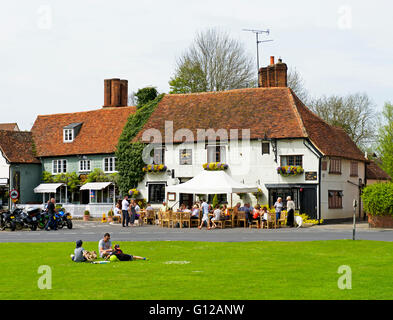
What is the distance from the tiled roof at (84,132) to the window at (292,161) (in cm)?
1465

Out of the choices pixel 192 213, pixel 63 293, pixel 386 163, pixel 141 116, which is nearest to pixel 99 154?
pixel 141 116

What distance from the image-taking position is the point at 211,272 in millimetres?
16297

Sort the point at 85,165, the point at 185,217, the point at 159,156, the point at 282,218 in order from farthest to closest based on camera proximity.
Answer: the point at 85,165 → the point at 159,156 → the point at 185,217 → the point at 282,218

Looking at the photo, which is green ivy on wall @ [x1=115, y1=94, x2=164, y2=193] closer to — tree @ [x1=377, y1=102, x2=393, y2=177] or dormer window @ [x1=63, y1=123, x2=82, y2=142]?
dormer window @ [x1=63, y1=123, x2=82, y2=142]

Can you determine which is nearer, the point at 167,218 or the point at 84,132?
the point at 167,218

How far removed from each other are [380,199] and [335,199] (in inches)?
316

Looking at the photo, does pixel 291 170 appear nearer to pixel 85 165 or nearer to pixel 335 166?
pixel 335 166

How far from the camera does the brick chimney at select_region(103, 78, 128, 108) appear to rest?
57.3 meters

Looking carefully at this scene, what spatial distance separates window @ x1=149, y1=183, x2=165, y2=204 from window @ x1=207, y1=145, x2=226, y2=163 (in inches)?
169

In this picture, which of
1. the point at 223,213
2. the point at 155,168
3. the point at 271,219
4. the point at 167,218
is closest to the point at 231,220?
the point at 223,213

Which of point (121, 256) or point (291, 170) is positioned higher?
point (291, 170)

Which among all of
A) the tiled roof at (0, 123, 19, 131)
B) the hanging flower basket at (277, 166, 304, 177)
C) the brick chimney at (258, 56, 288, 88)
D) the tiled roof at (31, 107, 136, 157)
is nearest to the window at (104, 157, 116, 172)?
the tiled roof at (31, 107, 136, 157)

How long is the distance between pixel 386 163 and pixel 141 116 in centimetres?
2422
